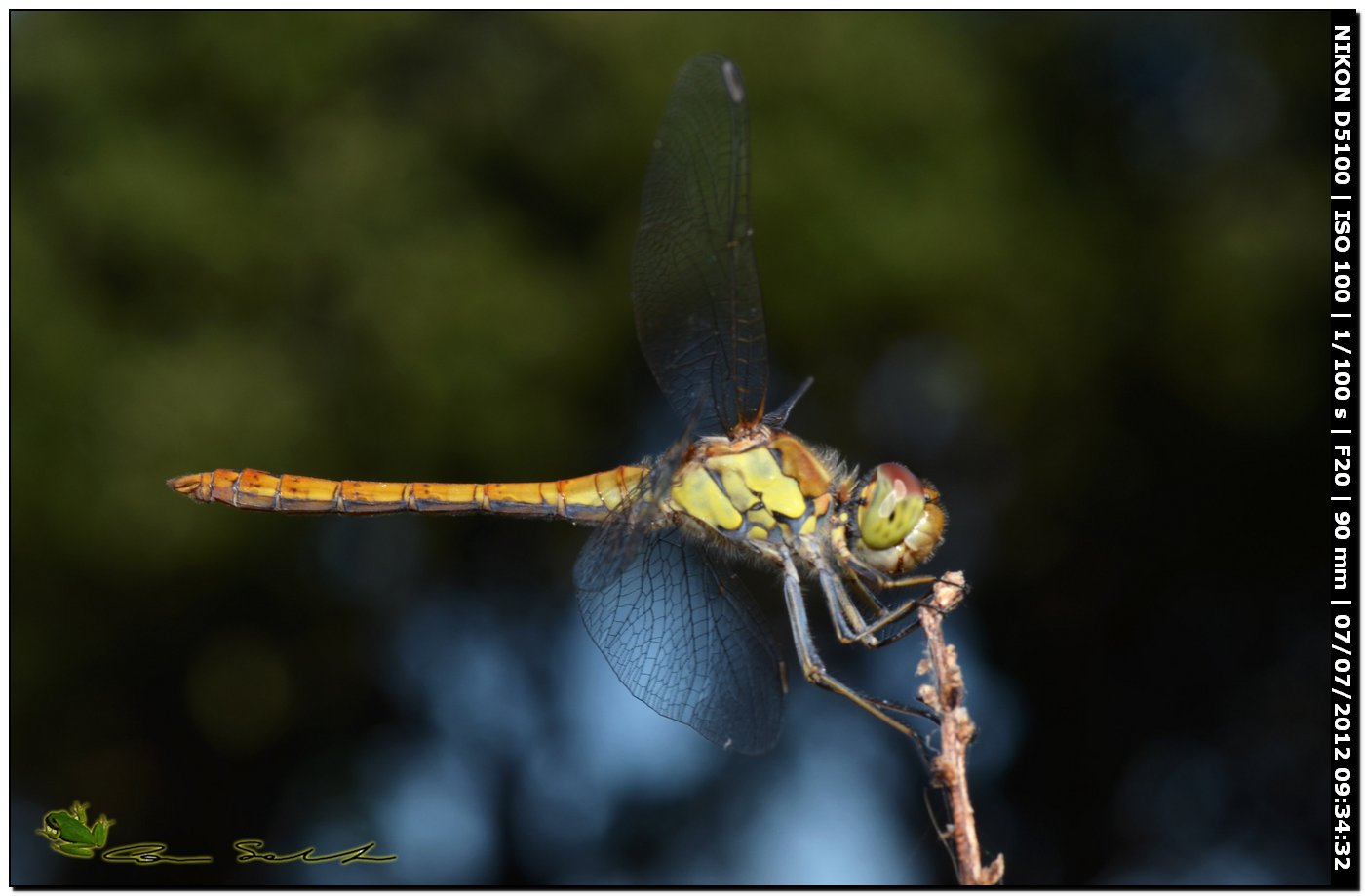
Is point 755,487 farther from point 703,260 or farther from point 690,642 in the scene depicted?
point 703,260

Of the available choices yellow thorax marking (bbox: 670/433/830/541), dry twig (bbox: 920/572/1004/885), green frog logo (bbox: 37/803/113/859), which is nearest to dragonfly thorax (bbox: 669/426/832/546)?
yellow thorax marking (bbox: 670/433/830/541)

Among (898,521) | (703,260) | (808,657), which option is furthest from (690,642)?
(703,260)

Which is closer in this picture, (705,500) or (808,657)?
(808,657)

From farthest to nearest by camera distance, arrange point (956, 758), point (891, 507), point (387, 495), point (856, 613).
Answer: point (387, 495)
point (856, 613)
point (891, 507)
point (956, 758)

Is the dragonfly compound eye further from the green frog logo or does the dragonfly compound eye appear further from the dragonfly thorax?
the green frog logo

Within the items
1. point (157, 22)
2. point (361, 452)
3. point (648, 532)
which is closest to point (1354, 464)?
point (648, 532)
